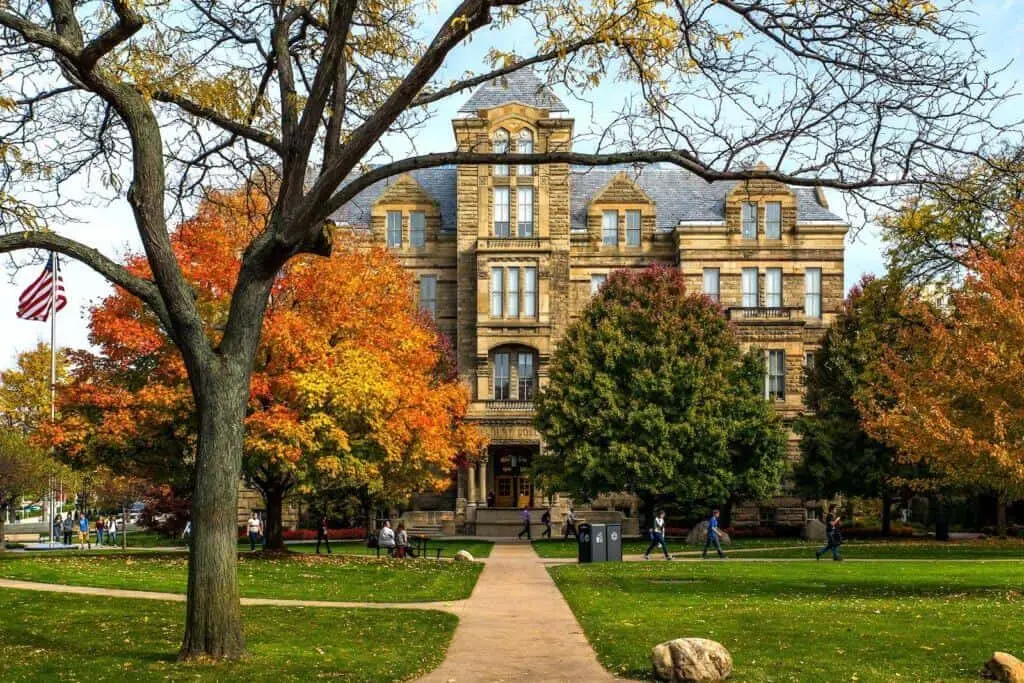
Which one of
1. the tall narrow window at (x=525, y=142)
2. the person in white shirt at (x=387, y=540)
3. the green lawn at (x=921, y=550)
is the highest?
the tall narrow window at (x=525, y=142)

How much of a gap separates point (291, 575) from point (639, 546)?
66.1 ft

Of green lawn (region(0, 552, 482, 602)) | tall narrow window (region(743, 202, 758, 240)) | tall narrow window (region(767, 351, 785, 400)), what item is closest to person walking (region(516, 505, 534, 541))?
tall narrow window (region(767, 351, 785, 400))

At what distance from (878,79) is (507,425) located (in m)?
47.5

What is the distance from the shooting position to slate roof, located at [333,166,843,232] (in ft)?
212

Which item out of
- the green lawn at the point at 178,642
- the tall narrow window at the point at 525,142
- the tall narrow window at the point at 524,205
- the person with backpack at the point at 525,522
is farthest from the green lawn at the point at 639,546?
the green lawn at the point at 178,642

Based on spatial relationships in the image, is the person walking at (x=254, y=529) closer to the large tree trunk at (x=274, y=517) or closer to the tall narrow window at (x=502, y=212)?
the large tree trunk at (x=274, y=517)

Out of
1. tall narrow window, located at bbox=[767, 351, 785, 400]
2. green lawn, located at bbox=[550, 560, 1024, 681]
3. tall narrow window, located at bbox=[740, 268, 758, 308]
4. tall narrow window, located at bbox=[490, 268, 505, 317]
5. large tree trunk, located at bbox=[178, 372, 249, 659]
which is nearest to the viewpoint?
large tree trunk, located at bbox=[178, 372, 249, 659]

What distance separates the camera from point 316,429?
3278 centimetres

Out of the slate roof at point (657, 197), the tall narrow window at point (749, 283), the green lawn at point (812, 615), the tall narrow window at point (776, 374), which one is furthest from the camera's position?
the slate roof at point (657, 197)

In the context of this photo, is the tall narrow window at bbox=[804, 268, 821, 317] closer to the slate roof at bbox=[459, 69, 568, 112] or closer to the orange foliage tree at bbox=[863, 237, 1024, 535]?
the slate roof at bbox=[459, 69, 568, 112]

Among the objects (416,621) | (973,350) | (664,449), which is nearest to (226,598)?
(416,621)

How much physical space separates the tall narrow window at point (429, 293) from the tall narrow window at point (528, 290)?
5.23 meters

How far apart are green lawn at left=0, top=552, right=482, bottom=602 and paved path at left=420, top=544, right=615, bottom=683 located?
153 cm

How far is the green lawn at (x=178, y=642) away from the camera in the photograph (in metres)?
14.0
